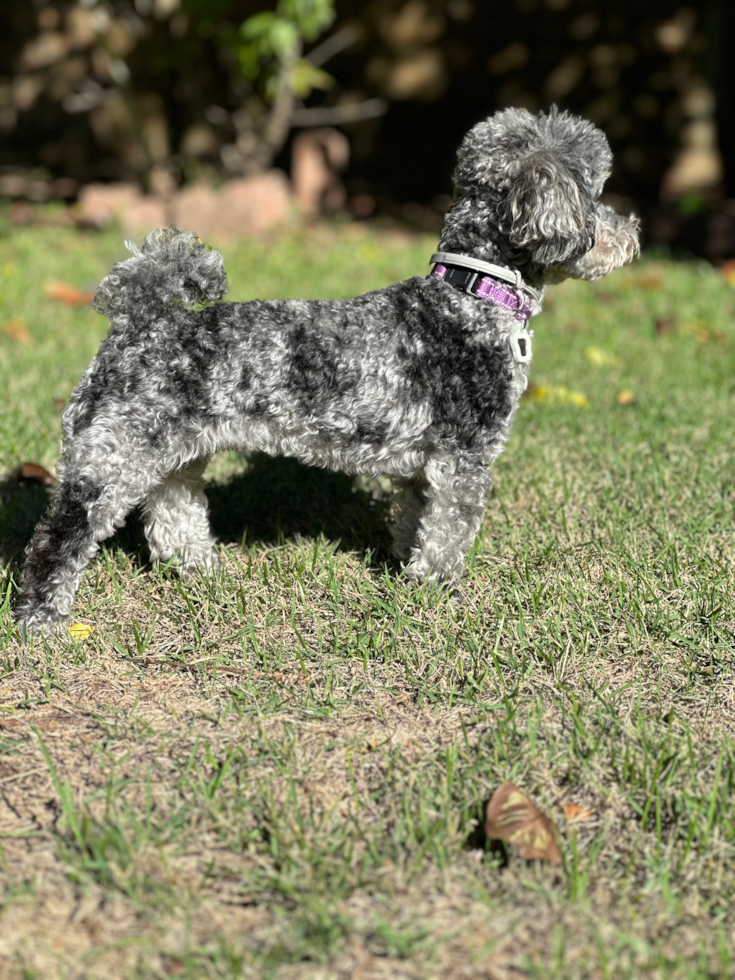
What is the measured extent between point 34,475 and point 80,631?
144cm

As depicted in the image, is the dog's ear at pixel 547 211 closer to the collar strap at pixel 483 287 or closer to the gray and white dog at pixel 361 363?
the gray and white dog at pixel 361 363

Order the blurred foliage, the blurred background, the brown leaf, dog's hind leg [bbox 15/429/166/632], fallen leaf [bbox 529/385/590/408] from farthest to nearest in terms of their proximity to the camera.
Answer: the blurred foliage
the blurred background
fallen leaf [bbox 529/385/590/408]
dog's hind leg [bbox 15/429/166/632]
the brown leaf

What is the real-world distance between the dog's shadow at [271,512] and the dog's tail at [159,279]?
3.90 ft

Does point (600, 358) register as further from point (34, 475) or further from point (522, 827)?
point (522, 827)

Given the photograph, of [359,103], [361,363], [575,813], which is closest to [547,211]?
[361,363]

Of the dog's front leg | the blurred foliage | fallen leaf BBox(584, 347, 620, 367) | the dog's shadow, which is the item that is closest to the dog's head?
the dog's front leg

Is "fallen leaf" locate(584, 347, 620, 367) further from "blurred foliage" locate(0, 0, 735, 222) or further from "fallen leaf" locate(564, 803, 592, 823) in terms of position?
"blurred foliage" locate(0, 0, 735, 222)

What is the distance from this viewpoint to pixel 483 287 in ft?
12.0

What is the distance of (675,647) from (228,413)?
1842mm

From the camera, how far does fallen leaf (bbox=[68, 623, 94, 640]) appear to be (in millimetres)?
3550

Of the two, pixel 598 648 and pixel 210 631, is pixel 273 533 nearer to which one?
pixel 210 631

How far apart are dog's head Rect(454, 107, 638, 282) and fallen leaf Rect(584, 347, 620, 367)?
312 centimetres

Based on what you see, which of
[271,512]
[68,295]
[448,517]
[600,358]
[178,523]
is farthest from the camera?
[68,295]

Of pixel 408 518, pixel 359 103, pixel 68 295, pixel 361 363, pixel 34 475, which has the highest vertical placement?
pixel 359 103
